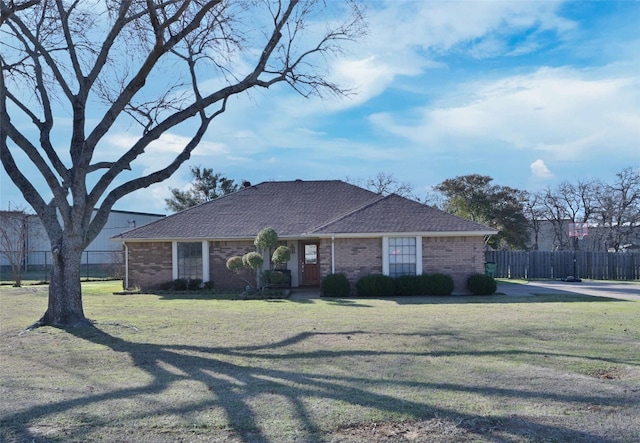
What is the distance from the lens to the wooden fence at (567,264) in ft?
96.7

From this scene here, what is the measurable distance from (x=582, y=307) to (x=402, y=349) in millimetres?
8301

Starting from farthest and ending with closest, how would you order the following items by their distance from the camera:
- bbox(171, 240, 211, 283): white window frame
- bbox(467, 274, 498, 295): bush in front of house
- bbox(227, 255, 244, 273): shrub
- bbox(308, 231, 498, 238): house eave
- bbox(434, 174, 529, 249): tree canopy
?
bbox(434, 174, 529, 249): tree canopy < bbox(171, 240, 211, 283): white window frame < bbox(227, 255, 244, 273): shrub < bbox(308, 231, 498, 238): house eave < bbox(467, 274, 498, 295): bush in front of house

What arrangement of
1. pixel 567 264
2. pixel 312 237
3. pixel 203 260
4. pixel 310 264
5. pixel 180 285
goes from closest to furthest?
pixel 180 285 < pixel 312 237 < pixel 203 260 < pixel 310 264 < pixel 567 264

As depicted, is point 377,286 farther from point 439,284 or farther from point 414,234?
point 414,234

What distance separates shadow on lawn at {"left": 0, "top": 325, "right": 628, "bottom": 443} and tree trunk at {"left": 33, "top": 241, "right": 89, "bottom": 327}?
3270 mm

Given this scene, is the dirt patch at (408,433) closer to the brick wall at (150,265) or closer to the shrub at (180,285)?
the shrub at (180,285)

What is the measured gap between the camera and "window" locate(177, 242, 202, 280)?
870 inches

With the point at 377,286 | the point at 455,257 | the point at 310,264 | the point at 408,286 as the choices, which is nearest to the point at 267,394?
the point at 377,286

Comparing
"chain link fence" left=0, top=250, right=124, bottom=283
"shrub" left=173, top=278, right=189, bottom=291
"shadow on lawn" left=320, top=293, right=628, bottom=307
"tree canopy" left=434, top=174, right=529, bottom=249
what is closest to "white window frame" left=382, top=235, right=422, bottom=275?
"shadow on lawn" left=320, top=293, right=628, bottom=307

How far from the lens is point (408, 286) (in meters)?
19.0

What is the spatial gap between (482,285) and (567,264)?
13.8 m

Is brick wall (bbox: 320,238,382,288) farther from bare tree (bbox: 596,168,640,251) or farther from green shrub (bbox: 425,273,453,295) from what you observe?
bare tree (bbox: 596,168,640,251)

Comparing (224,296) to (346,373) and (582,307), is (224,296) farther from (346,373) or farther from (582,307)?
(346,373)

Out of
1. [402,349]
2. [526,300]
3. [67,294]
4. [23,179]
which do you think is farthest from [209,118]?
[526,300]
